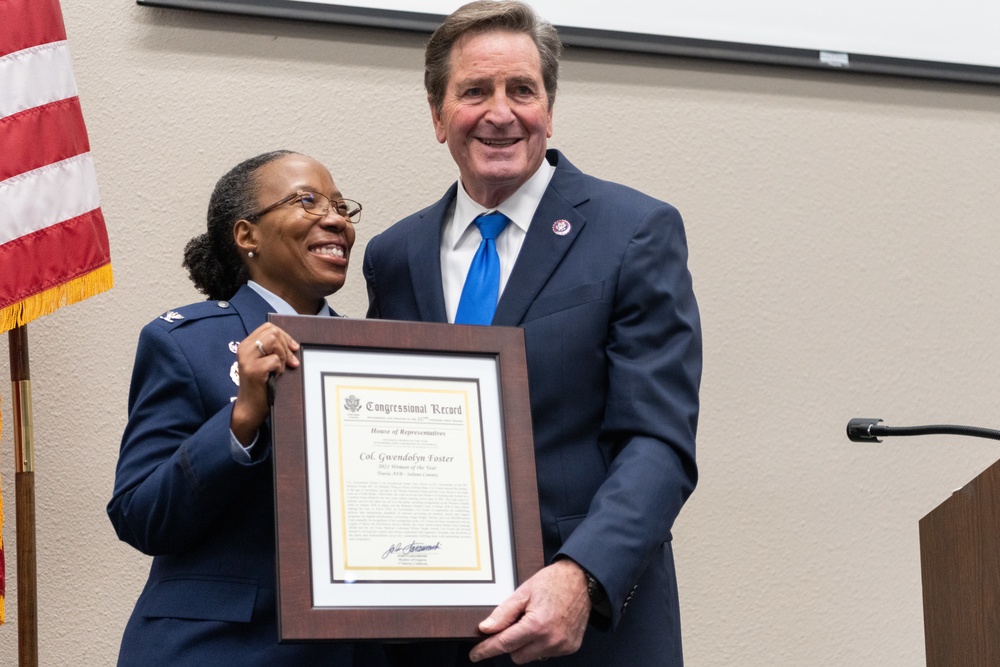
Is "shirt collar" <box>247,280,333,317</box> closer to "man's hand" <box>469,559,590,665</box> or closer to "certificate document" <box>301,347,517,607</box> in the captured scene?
"certificate document" <box>301,347,517,607</box>

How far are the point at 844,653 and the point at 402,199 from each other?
1.52m

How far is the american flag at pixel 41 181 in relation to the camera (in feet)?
7.43

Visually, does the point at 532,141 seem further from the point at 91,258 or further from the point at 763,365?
the point at 763,365

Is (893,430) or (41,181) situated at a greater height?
(41,181)

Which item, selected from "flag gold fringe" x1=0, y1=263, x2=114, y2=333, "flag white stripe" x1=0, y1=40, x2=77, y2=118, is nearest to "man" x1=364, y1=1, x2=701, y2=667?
"flag gold fringe" x1=0, y1=263, x2=114, y2=333

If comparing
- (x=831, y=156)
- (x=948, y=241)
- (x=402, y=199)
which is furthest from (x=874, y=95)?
(x=402, y=199)

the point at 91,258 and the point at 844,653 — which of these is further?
the point at 844,653

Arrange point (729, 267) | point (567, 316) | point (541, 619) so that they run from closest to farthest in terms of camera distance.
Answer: point (541, 619) < point (567, 316) < point (729, 267)

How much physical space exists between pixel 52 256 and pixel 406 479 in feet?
3.43

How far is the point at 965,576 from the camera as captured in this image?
5.85ft

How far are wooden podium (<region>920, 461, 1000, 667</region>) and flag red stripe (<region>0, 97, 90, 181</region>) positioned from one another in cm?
165

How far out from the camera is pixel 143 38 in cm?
269
